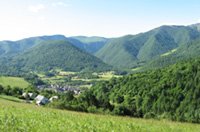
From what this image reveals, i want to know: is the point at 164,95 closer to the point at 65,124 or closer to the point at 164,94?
the point at 164,94

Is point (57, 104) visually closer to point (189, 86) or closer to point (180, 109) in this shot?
point (180, 109)

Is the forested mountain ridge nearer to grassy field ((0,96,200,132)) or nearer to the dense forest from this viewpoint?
the dense forest

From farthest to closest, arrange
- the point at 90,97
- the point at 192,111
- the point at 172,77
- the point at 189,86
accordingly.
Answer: the point at 172,77 → the point at 189,86 → the point at 192,111 → the point at 90,97

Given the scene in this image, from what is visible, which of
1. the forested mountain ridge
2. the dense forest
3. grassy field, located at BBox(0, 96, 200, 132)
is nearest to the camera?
grassy field, located at BBox(0, 96, 200, 132)

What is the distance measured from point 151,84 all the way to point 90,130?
428 feet

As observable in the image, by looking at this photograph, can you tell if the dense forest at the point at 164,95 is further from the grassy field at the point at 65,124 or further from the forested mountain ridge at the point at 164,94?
the grassy field at the point at 65,124

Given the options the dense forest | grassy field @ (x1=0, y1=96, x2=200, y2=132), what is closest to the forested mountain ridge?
the dense forest

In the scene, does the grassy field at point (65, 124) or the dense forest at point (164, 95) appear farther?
the dense forest at point (164, 95)

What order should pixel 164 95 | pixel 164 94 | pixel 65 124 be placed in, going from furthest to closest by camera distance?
pixel 164 94 → pixel 164 95 → pixel 65 124

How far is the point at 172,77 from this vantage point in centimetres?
13075

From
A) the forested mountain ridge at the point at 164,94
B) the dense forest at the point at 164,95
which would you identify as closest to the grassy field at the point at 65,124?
the dense forest at the point at 164,95

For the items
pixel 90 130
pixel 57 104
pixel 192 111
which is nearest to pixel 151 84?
pixel 192 111

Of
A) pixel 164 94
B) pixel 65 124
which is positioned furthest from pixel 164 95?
pixel 65 124

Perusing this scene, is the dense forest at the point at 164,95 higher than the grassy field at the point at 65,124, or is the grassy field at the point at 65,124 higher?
the grassy field at the point at 65,124
